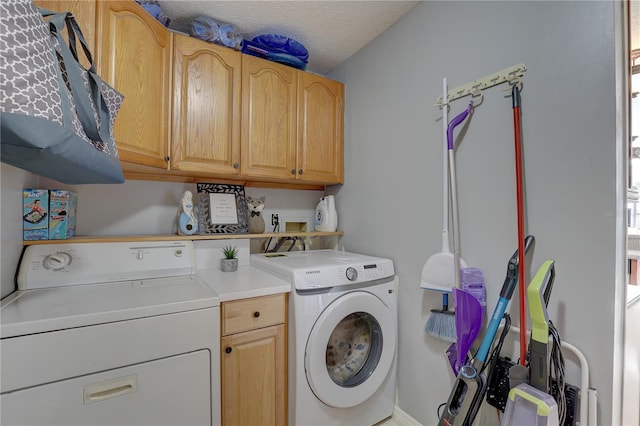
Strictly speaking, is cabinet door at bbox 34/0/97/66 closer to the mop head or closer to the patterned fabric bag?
the patterned fabric bag

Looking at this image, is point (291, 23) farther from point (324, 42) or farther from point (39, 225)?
point (39, 225)

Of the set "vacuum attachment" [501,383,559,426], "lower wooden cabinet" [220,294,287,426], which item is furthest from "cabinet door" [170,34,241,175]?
"vacuum attachment" [501,383,559,426]

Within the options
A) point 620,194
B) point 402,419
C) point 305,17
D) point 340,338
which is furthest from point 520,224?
point 305,17

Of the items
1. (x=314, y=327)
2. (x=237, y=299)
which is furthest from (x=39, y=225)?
(x=314, y=327)

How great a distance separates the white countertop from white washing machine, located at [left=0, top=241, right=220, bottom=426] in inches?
2.7

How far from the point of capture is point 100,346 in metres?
0.93

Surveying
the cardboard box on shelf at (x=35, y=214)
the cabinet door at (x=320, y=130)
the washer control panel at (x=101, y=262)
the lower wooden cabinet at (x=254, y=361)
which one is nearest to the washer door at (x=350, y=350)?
the lower wooden cabinet at (x=254, y=361)

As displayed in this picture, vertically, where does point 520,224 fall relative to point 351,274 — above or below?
above

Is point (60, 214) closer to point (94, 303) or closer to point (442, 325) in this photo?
point (94, 303)

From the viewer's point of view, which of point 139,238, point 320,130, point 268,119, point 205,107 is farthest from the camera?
point 320,130

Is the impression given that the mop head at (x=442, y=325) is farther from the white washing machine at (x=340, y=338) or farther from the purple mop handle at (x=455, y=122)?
the purple mop handle at (x=455, y=122)

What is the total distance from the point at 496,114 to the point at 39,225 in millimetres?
2130

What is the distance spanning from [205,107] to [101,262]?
3.24 feet

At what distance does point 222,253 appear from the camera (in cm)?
176
